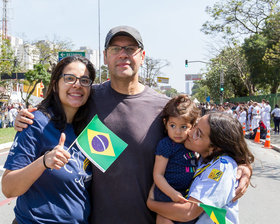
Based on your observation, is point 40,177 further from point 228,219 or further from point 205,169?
point 228,219

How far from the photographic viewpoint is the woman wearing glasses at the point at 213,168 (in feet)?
6.29

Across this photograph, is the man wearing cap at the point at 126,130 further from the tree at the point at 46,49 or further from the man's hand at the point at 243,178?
the tree at the point at 46,49

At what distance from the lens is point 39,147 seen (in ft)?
6.73

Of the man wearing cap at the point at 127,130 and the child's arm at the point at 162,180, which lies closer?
the child's arm at the point at 162,180

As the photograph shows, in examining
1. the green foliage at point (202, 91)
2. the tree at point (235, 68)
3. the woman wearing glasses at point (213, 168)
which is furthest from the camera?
the green foliage at point (202, 91)

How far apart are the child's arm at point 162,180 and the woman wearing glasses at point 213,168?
60 mm

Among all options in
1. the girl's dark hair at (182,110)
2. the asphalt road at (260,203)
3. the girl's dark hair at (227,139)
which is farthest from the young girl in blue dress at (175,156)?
the asphalt road at (260,203)

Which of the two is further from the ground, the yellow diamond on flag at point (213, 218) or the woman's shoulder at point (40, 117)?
the woman's shoulder at point (40, 117)

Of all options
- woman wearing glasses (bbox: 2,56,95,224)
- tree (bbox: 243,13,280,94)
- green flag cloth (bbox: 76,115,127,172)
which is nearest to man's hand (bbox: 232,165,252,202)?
green flag cloth (bbox: 76,115,127,172)

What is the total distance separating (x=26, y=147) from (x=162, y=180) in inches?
39.6

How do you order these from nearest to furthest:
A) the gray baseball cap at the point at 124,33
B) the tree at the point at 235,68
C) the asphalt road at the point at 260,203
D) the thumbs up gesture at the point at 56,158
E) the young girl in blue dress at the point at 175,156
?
the thumbs up gesture at the point at 56,158 → the young girl in blue dress at the point at 175,156 → the gray baseball cap at the point at 124,33 → the asphalt road at the point at 260,203 → the tree at the point at 235,68

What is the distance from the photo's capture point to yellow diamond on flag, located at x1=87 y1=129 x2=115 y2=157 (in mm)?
2160

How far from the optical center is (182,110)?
2365 millimetres

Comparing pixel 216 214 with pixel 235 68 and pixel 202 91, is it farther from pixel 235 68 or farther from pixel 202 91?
pixel 202 91
